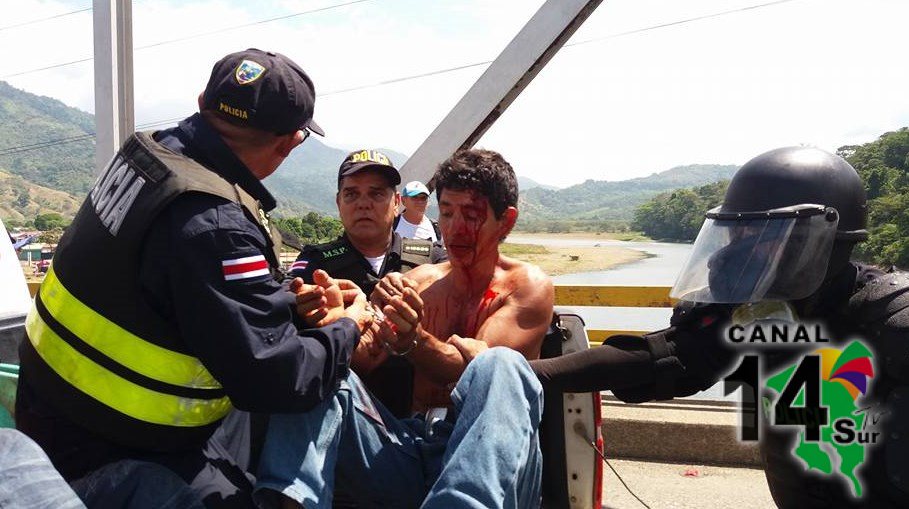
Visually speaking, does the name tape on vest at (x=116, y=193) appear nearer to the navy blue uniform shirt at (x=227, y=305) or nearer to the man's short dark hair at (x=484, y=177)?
the navy blue uniform shirt at (x=227, y=305)

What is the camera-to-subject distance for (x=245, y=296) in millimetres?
1687

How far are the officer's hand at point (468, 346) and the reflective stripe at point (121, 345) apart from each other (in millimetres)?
978

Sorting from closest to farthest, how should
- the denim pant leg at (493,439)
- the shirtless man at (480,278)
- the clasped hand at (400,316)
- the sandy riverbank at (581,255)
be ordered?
the denim pant leg at (493,439), the clasped hand at (400,316), the shirtless man at (480,278), the sandy riverbank at (581,255)

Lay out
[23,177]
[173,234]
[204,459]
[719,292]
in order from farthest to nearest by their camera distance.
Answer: [23,177]
[719,292]
[204,459]
[173,234]

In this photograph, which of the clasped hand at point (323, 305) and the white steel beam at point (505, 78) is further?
the white steel beam at point (505, 78)

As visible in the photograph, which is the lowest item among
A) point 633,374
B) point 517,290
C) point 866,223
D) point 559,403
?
point 559,403

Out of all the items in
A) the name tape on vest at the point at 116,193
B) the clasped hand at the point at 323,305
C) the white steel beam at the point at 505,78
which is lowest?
the clasped hand at the point at 323,305

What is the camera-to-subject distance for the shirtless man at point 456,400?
6.04 feet

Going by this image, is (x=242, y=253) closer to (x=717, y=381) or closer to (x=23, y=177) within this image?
(x=717, y=381)

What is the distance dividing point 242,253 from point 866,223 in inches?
73.2

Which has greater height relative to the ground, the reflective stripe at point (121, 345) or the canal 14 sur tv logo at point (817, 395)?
the reflective stripe at point (121, 345)

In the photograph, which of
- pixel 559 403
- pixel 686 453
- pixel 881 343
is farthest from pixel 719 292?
pixel 686 453

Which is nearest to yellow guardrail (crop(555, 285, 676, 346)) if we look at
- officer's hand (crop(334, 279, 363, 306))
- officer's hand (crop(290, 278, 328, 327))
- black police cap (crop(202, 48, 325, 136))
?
officer's hand (crop(334, 279, 363, 306))

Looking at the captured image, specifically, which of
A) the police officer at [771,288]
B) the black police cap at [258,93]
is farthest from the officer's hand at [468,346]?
the black police cap at [258,93]
